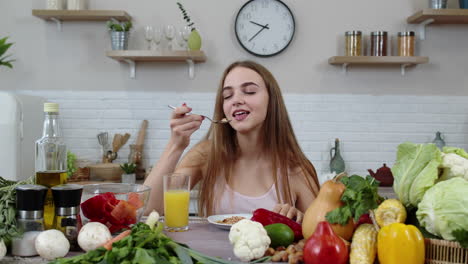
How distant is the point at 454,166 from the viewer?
1.30m

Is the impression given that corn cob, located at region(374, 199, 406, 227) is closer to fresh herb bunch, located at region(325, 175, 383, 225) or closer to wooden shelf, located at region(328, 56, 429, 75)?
fresh herb bunch, located at region(325, 175, 383, 225)

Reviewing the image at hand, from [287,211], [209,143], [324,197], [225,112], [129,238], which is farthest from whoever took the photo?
[209,143]

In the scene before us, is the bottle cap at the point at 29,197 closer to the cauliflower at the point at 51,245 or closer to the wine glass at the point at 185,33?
the cauliflower at the point at 51,245

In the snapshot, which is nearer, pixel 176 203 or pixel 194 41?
pixel 176 203

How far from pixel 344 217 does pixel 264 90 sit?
1.14 meters

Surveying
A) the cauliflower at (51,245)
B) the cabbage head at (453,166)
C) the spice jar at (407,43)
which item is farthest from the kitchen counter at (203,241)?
the spice jar at (407,43)

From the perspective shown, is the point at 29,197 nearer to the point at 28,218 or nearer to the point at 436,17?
the point at 28,218

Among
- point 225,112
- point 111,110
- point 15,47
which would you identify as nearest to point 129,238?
point 225,112

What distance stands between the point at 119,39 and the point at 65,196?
2857 mm

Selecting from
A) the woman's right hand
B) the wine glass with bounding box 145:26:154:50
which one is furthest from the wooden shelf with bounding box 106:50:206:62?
the woman's right hand

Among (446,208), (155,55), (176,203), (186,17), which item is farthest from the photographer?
(186,17)

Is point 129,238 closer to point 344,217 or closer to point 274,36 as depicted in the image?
point 344,217

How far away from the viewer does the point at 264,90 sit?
2354 mm

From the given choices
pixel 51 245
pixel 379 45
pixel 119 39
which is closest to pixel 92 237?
pixel 51 245
